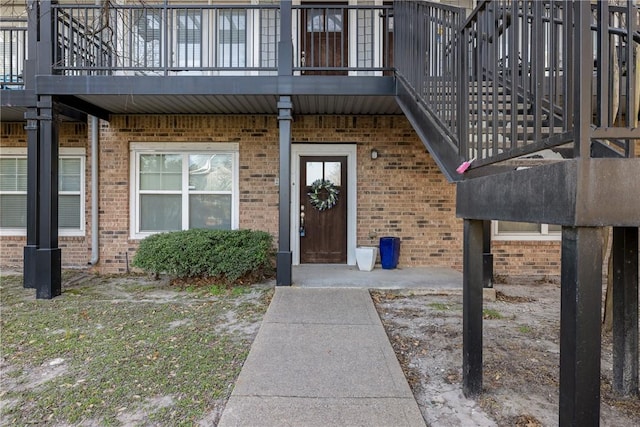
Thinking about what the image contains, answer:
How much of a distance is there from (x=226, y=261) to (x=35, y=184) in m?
2.86

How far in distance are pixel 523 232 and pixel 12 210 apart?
31.3 ft

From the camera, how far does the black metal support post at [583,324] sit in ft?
5.34

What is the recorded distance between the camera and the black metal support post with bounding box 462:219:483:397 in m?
2.72

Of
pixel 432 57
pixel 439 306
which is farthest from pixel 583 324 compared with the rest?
pixel 439 306

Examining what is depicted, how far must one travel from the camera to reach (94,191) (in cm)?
701

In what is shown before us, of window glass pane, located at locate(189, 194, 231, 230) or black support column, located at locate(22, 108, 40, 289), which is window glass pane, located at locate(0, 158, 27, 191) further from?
window glass pane, located at locate(189, 194, 231, 230)

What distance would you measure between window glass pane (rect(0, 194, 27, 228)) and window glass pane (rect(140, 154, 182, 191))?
237 cm

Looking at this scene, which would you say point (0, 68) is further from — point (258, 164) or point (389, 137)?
point (389, 137)

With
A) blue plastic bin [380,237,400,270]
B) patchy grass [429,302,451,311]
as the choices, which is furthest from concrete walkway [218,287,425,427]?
blue plastic bin [380,237,400,270]

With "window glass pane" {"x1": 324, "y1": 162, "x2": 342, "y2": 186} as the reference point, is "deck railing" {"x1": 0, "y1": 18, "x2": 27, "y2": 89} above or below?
above

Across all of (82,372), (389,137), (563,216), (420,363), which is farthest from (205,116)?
(563,216)

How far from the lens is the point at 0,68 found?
7.64 m

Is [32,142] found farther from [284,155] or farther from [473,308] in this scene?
[473,308]

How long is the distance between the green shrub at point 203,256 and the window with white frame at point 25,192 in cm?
215
